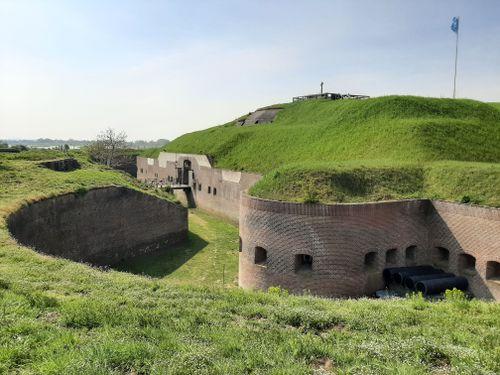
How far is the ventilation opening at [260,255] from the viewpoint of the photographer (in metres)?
16.1

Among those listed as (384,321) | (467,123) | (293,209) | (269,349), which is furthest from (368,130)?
(269,349)

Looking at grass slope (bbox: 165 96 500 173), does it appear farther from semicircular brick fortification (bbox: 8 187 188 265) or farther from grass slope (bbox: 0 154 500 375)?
grass slope (bbox: 0 154 500 375)

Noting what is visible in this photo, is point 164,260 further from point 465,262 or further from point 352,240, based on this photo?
point 465,262

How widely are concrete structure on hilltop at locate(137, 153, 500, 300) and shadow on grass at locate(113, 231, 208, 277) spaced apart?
197 inches

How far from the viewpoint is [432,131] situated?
23219 mm

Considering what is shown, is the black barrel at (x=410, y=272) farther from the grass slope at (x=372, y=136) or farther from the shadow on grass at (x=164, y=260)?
the shadow on grass at (x=164, y=260)

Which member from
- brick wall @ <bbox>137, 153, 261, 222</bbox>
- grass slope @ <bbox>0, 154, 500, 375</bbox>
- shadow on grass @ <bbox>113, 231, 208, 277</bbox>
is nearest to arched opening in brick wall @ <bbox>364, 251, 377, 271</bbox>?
grass slope @ <bbox>0, 154, 500, 375</bbox>

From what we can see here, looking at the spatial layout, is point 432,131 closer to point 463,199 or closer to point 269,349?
point 463,199

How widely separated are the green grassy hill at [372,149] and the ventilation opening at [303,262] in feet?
7.31

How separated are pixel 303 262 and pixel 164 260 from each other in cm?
911

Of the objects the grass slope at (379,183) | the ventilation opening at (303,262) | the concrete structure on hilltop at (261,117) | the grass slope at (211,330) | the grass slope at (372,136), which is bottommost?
the ventilation opening at (303,262)

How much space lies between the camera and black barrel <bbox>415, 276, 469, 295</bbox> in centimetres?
1414

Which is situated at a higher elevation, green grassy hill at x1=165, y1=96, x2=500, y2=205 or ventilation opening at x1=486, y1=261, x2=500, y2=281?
green grassy hill at x1=165, y1=96, x2=500, y2=205

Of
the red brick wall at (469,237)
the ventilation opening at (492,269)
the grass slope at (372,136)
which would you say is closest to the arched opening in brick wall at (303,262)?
the red brick wall at (469,237)
